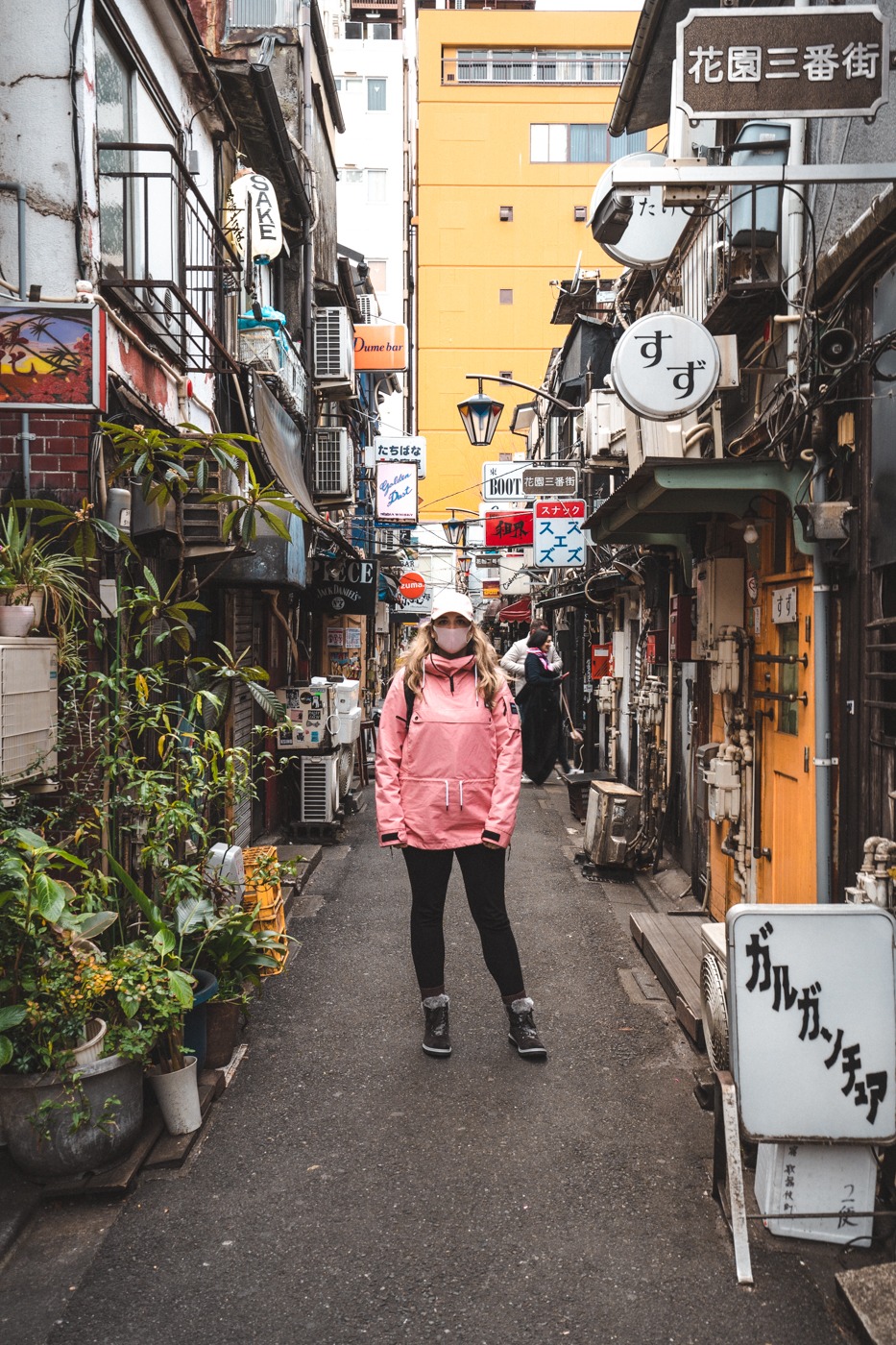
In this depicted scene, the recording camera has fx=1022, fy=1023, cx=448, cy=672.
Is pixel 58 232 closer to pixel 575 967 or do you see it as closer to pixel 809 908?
pixel 809 908

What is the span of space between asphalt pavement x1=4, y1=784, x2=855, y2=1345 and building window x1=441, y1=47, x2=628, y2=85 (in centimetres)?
4935

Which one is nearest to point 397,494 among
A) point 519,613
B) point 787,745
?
point 519,613

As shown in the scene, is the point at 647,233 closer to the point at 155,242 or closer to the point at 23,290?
the point at 155,242

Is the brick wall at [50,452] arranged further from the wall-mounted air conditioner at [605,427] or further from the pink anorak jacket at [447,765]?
the wall-mounted air conditioner at [605,427]

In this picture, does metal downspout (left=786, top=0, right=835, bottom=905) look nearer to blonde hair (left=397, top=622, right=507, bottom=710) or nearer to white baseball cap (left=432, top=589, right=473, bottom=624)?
blonde hair (left=397, top=622, right=507, bottom=710)

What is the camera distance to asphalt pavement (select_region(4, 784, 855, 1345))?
10.8 feet

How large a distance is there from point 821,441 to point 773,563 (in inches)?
59.8

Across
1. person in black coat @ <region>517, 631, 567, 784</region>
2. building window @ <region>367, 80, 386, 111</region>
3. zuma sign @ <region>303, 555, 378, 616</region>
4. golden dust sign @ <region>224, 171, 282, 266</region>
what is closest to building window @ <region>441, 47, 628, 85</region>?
building window @ <region>367, 80, 386, 111</region>

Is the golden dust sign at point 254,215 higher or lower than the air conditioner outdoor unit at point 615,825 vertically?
higher

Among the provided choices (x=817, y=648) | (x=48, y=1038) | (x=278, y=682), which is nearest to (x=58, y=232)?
(x=48, y=1038)

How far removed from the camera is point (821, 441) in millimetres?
5500

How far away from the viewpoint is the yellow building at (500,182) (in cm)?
4609

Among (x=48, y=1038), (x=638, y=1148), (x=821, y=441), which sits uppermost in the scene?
(x=821, y=441)

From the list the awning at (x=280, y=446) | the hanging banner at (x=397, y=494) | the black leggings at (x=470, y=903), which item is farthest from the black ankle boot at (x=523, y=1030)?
the hanging banner at (x=397, y=494)
